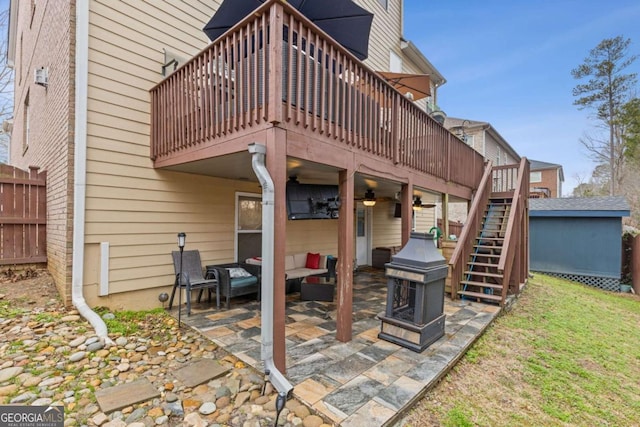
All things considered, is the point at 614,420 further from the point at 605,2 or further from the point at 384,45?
the point at 605,2

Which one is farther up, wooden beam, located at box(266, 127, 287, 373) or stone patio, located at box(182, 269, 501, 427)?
wooden beam, located at box(266, 127, 287, 373)

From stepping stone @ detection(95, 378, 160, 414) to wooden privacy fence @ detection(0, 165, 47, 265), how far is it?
4.08 metres

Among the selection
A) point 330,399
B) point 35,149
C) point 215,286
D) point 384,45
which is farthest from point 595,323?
point 35,149

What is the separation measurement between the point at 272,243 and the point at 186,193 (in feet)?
9.85

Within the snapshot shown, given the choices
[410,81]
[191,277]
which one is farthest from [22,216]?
[410,81]

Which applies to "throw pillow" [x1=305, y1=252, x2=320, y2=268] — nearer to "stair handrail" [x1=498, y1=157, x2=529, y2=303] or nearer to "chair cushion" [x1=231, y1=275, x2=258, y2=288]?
"chair cushion" [x1=231, y1=275, x2=258, y2=288]

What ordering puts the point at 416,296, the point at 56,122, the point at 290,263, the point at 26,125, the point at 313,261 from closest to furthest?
the point at 416,296, the point at 56,122, the point at 290,263, the point at 313,261, the point at 26,125

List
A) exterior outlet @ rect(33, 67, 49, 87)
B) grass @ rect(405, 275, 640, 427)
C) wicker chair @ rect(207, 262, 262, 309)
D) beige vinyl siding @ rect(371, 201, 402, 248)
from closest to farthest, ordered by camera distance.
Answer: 1. grass @ rect(405, 275, 640, 427)
2. wicker chair @ rect(207, 262, 262, 309)
3. exterior outlet @ rect(33, 67, 49, 87)
4. beige vinyl siding @ rect(371, 201, 402, 248)

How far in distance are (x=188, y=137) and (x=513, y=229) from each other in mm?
6255

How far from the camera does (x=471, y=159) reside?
8.45 m

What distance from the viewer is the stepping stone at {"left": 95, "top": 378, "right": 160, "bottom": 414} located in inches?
96.0

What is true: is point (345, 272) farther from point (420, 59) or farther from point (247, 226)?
point (420, 59)

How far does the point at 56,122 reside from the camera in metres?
4.73

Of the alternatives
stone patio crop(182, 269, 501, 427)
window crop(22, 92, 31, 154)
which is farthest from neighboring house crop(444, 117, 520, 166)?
window crop(22, 92, 31, 154)
